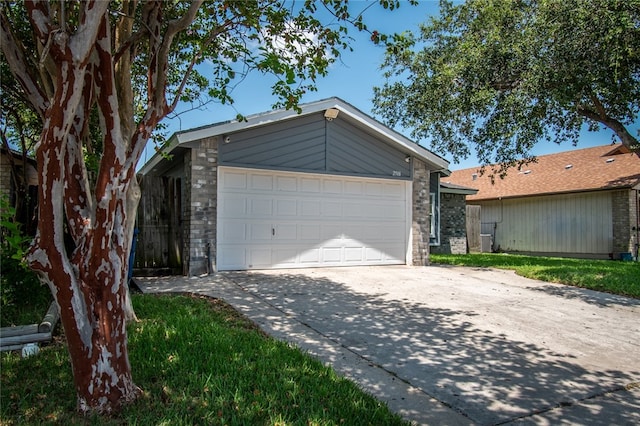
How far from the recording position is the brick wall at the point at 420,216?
10.8 metres

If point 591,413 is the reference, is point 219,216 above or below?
above

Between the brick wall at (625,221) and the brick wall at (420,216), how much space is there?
10.1m

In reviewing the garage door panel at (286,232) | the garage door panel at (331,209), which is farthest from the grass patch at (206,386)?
the garage door panel at (331,209)

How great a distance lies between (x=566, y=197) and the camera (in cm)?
1794

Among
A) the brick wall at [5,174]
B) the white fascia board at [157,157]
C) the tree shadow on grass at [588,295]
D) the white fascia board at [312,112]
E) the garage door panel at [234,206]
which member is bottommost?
the tree shadow on grass at [588,295]

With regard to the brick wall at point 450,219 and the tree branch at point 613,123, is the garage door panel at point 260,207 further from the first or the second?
the brick wall at point 450,219

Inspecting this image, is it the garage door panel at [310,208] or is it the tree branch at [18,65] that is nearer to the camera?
the tree branch at [18,65]

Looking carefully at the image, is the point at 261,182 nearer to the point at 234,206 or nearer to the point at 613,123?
the point at 234,206

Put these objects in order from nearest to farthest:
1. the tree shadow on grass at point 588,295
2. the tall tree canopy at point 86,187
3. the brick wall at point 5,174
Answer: the tall tree canopy at point 86,187 → the tree shadow on grass at point 588,295 → the brick wall at point 5,174

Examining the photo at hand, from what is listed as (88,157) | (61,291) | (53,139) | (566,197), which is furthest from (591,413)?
(566,197)

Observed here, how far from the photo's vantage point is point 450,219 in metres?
15.8

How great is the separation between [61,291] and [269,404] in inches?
55.5

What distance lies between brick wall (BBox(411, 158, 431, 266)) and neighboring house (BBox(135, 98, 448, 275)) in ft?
0.09

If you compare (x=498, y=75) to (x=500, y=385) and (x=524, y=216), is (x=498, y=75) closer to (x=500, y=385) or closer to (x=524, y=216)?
(x=500, y=385)
